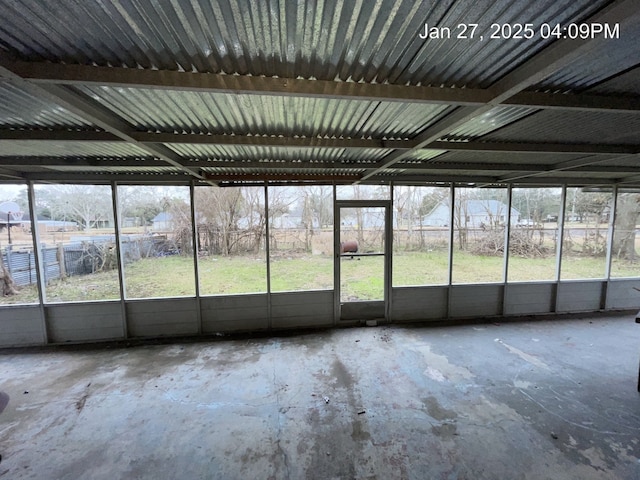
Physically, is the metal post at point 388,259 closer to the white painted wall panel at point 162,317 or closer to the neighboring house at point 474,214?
the neighboring house at point 474,214

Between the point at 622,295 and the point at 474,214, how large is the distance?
382 centimetres

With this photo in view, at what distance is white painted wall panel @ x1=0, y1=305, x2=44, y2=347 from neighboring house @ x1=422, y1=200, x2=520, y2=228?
23.0ft

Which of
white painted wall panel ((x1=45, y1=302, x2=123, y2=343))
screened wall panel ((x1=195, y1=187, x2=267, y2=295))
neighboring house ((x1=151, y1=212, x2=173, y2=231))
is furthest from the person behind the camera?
screened wall panel ((x1=195, y1=187, x2=267, y2=295))

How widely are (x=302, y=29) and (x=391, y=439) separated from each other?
321 cm

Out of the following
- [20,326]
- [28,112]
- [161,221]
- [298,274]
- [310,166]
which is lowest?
[20,326]

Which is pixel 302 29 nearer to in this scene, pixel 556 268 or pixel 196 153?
pixel 196 153

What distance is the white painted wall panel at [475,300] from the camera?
5.61 m

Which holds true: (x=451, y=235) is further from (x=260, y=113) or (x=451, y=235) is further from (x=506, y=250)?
(x=260, y=113)

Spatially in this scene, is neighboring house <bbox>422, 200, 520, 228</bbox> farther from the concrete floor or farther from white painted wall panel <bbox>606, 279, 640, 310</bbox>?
white painted wall panel <bbox>606, 279, 640, 310</bbox>

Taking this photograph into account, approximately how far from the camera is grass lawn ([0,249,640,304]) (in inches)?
188

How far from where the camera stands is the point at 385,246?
17.8 ft

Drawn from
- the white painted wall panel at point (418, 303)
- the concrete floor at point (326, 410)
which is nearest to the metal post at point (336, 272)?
the concrete floor at point (326, 410)

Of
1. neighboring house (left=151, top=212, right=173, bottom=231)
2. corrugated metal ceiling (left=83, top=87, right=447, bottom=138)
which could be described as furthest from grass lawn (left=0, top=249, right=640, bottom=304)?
corrugated metal ceiling (left=83, top=87, right=447, bottom=138)

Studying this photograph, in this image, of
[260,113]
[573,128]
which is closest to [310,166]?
[260,113]
